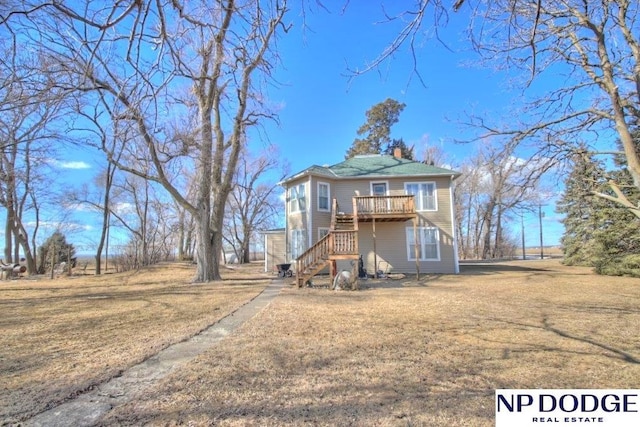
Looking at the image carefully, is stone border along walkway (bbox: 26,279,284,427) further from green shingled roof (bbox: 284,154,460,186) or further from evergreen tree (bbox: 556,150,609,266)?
evergreen tree (bbox: 556,150,609,266)

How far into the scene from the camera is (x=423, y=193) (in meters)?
18.6

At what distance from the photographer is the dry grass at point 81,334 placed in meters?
3.57

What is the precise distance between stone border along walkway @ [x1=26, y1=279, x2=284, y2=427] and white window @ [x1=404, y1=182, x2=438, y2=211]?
47.8 ft

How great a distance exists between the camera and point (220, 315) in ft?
24.3

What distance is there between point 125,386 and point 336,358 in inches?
94.6

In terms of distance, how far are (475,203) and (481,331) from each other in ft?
123

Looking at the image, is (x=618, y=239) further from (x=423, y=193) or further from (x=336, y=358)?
(x=336, y=358)

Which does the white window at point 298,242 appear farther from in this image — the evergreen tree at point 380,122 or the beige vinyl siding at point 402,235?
the evergreen tree at point 380,122

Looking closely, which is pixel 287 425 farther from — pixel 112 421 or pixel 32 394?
pixel 32 394

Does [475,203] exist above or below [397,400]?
above

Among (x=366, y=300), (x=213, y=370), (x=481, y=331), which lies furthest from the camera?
(x=366, y=300)

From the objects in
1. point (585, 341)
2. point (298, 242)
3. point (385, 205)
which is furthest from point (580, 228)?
point (585, 341)

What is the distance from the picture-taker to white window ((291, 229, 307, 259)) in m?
18.7

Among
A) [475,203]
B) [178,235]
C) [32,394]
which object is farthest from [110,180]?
[475,203]
